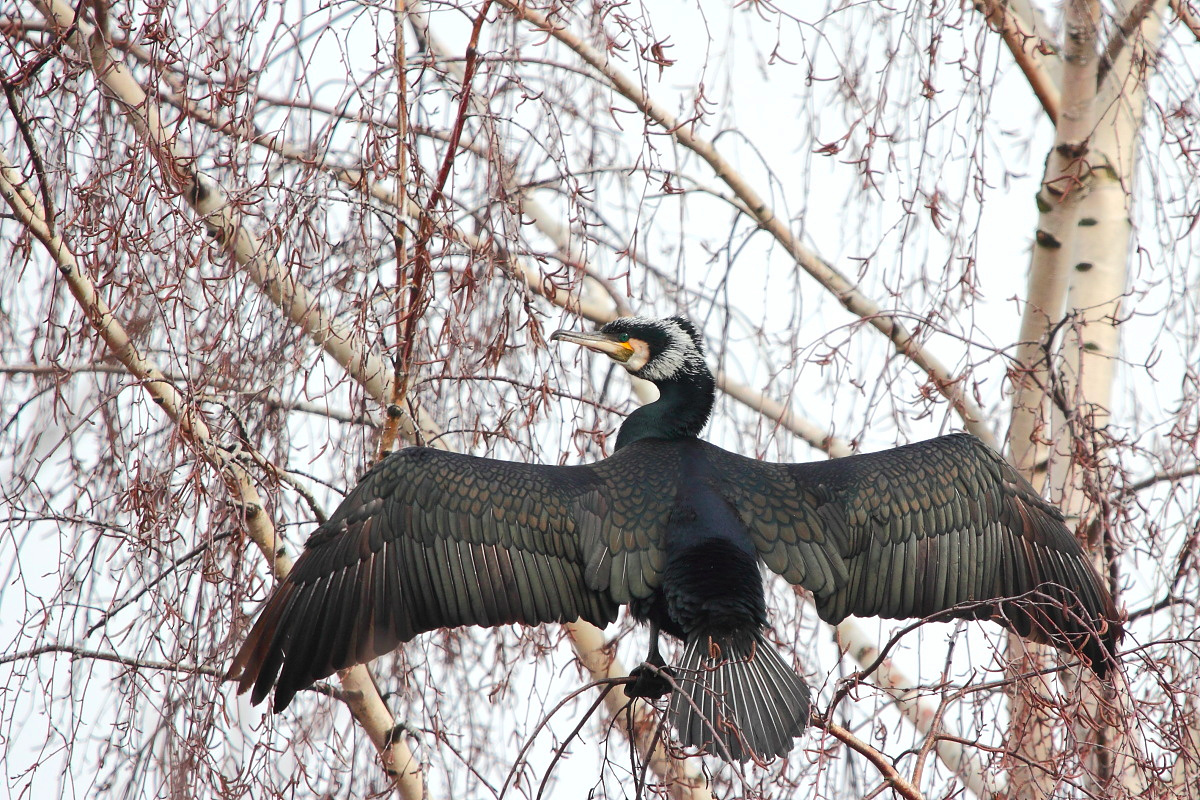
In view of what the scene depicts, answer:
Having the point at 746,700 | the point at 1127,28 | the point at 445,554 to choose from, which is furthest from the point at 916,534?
the point at 1127,28

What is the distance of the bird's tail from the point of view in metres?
3.11

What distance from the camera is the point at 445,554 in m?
3.81

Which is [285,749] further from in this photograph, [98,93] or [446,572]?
[98,93]

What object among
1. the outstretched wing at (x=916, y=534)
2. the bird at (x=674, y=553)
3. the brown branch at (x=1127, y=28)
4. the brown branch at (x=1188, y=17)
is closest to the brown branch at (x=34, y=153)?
the bird at (x=674, y=553)

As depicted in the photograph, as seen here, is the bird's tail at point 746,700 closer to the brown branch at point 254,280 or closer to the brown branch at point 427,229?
the brown branch at point 254,280

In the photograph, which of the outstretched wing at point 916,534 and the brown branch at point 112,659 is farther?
Answer: the outstretched wing at point 916,534

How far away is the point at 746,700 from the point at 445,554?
1024 mm

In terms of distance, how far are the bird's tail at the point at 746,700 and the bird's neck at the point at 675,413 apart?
0.95 m

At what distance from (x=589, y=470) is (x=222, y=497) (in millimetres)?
1114

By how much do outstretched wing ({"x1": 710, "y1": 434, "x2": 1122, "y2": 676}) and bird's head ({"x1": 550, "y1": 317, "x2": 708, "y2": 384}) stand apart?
1.63 ft

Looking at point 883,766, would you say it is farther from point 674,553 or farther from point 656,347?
point 656,347

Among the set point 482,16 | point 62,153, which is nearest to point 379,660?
point 62,153

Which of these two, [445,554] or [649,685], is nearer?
[649,685]

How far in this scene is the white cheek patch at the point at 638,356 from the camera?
445 centimetres
